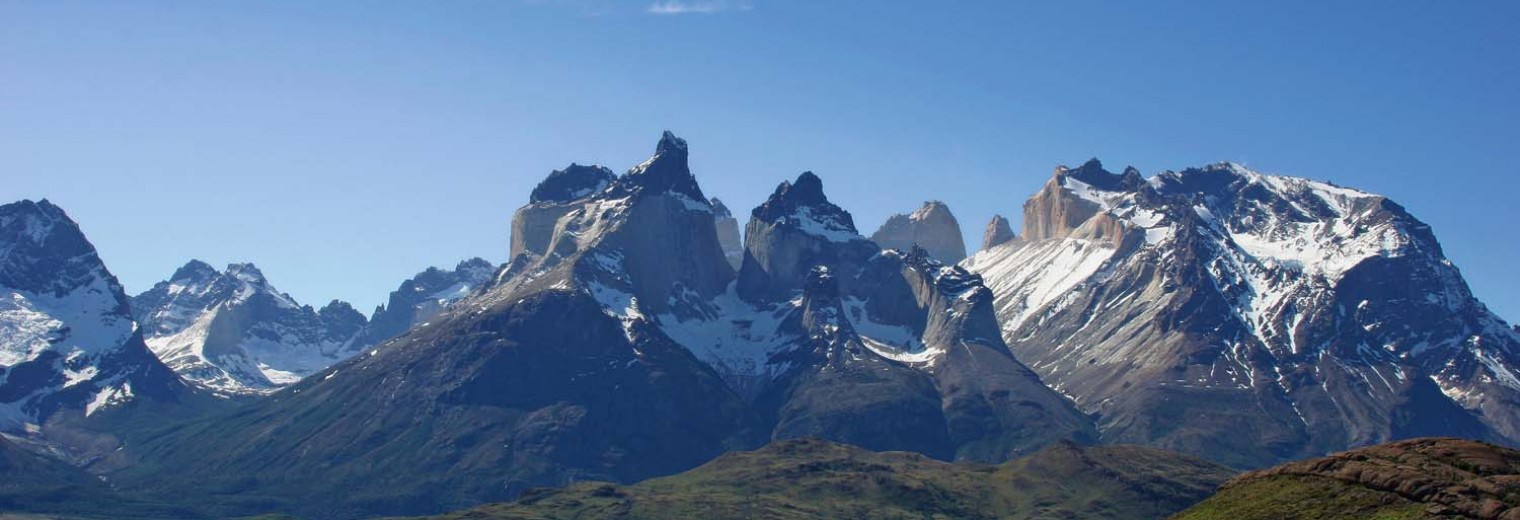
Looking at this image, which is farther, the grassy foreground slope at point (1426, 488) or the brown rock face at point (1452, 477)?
the grassy foreground slope at point (1426, 488)

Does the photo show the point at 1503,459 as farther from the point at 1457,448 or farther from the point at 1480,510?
the point at 1480,510

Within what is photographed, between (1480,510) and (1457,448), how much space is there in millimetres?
21302

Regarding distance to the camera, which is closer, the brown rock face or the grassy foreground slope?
the brown rock face

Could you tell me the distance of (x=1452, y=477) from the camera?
187m

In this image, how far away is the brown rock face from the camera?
584 feet

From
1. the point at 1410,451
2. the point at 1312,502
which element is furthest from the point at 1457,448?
the point at 1312,502

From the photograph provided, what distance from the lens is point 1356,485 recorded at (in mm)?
196750

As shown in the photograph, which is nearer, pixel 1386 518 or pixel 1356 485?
pixel 1386 518

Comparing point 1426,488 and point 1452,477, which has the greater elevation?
point 1452,477

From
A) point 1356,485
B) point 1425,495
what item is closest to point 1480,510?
point 1425,495

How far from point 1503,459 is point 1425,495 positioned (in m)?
12.9

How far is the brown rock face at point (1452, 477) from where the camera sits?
584 feet

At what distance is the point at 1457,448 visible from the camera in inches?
7702

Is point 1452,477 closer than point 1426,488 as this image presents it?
No
